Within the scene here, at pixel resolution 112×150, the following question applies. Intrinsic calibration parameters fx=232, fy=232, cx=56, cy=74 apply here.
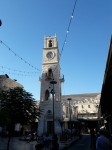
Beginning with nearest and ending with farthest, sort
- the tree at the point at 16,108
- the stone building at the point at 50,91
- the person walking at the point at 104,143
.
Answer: the person walking at the point at 104,143, the tree at the point at 16,108, the stone building at the point at 50,91

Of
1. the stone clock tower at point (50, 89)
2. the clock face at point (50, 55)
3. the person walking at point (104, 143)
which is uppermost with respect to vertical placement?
the clock face at point (50, 55)

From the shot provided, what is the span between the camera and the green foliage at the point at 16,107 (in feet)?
56.2

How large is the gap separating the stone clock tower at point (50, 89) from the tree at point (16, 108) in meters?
26.4

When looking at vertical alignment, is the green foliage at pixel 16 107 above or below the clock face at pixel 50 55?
below

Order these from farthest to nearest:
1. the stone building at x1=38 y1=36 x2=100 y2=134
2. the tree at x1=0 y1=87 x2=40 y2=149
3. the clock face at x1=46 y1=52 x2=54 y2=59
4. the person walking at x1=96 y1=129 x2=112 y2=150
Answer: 1. the clock face at x1=46 y1=52 x2=54 y2=59
2. the stone building at x1=38 y1=36 x2=100 y2=134
3. the tree at x1=0 y1=87 x2=40 y2=149
4. the person walking at x1=96 y1=129 x2=112 y2=150

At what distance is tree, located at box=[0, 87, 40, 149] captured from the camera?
1712 centimetres

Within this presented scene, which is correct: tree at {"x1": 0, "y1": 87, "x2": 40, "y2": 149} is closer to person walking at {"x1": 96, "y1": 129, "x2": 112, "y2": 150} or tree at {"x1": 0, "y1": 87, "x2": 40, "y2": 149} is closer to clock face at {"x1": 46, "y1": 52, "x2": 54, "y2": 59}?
person walking at {"x1": 96, "y1": 129, "x2": 112, "y2": 150}

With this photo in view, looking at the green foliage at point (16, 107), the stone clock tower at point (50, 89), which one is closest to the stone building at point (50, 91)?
the stone clock tower at point (50, 89)

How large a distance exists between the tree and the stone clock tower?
26354 millimetres

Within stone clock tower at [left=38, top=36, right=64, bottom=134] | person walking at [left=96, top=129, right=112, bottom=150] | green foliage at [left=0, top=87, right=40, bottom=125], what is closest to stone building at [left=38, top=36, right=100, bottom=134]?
stone clock tower at [left=38, top=36, right=64, bottom=134]

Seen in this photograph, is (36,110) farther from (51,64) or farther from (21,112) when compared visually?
(51,64)

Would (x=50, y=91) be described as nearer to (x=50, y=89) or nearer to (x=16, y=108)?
(x=50, y=89)

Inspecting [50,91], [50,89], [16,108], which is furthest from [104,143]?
[50,89]

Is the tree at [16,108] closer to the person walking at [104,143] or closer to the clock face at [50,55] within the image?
the person walking at [104,143]
